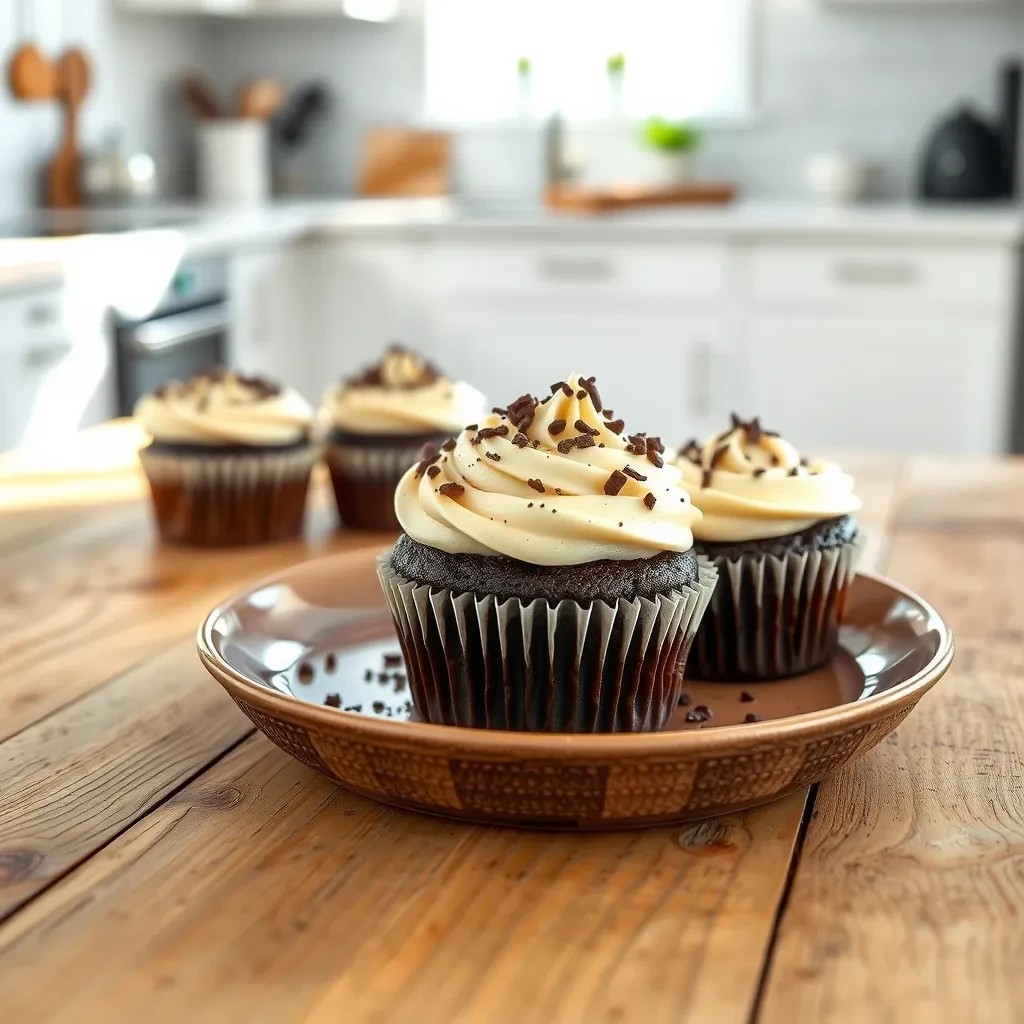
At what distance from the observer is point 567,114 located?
475 cm

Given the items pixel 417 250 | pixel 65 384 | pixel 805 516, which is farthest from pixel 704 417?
pixel 805 516

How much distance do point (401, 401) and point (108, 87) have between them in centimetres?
311

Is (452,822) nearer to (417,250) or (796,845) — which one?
(796,845)

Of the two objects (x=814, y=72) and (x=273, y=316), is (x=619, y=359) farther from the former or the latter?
(x=814, y=72)

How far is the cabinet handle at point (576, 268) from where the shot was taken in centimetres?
395

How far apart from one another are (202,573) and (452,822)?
26.6 inches

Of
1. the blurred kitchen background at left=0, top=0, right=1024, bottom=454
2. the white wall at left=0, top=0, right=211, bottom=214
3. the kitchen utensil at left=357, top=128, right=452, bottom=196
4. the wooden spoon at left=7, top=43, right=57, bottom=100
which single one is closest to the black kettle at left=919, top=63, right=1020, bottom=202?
the blurred kitchen background at left=0, top=0, right=1024, bottom=454

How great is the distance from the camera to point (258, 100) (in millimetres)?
4598

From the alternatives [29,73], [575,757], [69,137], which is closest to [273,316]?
[69,137]

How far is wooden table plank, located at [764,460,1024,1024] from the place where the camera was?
0.65 metres

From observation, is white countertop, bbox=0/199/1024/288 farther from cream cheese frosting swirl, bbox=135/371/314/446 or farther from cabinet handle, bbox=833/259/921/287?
cream cheese frosting swirl, bbox=135/371/314/446

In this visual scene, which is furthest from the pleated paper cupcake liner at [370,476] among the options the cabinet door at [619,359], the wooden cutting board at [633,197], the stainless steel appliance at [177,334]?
the wooden cutting board at [633,197]

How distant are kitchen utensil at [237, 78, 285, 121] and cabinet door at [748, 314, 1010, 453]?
1.76m

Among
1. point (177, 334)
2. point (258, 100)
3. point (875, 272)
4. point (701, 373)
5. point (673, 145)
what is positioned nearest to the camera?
point (177, 334)
